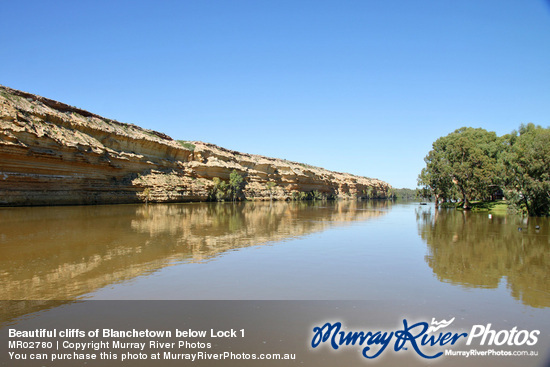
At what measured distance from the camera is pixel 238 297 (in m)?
8.05

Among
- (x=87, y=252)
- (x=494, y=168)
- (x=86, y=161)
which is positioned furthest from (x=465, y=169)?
(x=86, y=161)

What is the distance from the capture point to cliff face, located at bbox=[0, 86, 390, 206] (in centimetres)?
3650

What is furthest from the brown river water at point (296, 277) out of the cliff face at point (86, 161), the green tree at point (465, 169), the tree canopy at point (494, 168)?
the green tree at point (465, 169)

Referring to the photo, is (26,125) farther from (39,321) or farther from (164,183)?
(39,321)

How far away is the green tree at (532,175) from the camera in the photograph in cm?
3203

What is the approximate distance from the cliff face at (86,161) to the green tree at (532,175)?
49051 mm

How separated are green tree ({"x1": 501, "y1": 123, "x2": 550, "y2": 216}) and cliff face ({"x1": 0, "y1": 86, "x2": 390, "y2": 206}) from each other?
161ft

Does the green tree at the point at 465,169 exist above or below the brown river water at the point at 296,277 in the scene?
above

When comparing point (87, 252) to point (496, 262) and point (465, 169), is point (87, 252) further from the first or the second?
point (465, 169)

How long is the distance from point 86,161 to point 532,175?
2024 inches

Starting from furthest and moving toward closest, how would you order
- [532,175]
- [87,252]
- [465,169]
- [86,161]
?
[465,169], [86,161], [532,175], [87,252]

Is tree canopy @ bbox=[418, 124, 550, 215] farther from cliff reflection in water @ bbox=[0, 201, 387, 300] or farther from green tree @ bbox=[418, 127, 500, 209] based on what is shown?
cliff reflection in water @ bbox=[0, 201, 387, 300]

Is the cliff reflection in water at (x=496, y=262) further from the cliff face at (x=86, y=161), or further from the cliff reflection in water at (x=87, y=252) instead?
the cliff face at (x=86, y=161)

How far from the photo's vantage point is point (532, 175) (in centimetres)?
3325
